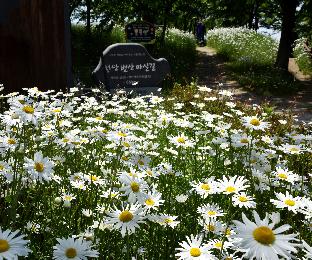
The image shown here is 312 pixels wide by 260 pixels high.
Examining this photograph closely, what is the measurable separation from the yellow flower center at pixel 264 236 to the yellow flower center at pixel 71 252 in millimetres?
765

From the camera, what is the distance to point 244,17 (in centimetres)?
1953

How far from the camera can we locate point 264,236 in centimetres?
149

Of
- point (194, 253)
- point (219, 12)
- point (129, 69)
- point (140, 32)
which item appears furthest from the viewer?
point (219, 12)

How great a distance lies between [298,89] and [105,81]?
8.28 metres

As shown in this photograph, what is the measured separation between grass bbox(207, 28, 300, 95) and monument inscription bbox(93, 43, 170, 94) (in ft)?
8.26

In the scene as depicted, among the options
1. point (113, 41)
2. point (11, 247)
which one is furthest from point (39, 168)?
point (113, 41)

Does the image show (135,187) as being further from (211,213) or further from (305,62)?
(305,62)

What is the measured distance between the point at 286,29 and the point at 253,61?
238 centimetres

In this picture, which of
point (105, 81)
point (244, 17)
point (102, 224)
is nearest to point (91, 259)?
point (102, 224)

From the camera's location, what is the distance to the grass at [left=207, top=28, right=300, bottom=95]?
50.7 feet

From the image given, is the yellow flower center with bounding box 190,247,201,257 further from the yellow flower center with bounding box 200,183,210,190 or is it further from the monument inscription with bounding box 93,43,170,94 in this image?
the monument inscription with bounding box 93,43,170,94

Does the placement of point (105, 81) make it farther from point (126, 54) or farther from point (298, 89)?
point (298, 89)

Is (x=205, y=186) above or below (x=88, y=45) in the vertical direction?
above

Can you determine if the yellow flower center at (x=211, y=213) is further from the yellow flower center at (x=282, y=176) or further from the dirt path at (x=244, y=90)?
the dirt path at (x=244, y=90)
